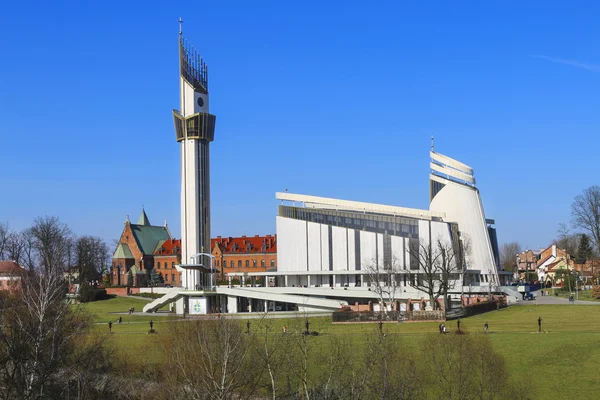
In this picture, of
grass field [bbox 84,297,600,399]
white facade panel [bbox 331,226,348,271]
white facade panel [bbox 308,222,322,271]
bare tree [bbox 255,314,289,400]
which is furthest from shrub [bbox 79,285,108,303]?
bare tree [bbox 255,314,289,400]

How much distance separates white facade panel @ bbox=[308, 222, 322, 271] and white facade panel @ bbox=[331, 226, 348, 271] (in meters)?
2.15

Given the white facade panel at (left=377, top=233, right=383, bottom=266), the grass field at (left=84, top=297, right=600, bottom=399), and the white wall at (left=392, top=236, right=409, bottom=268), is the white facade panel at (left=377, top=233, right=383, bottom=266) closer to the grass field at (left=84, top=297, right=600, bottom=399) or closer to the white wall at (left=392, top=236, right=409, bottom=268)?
the white wall at (left=392, top=236, right=409, bottom=268)

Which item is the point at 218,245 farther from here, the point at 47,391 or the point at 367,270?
the point at 47,391

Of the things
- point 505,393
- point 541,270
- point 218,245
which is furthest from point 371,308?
point 541,270

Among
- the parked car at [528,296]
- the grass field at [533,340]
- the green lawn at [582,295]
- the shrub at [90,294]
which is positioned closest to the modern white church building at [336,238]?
the parked car at [528,296]

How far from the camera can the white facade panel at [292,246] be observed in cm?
10212

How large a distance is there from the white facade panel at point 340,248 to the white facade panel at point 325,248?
3.00 feet

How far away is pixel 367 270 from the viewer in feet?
307

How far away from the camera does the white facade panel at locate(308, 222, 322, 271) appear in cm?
10081

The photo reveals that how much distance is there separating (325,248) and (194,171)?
20179 millimetres

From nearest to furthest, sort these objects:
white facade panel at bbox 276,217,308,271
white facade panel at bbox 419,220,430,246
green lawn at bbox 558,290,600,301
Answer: green lawn at bbox 558,290,600,301
white facade panel at bbox 419,220,430,246
white facade panel at bbox 276,217,308,271

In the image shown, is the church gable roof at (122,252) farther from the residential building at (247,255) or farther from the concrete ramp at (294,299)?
the concrete ramp at (294,299)

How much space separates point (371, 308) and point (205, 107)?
39.1 metres

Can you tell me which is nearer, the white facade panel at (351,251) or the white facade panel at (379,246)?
the white facade panel at (379,246)
